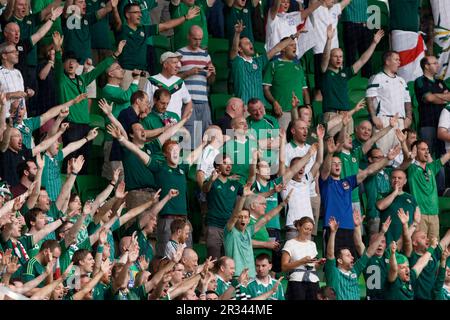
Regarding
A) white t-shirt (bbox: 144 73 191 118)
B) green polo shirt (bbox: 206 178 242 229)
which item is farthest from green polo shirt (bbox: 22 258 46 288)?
white t-shirt (bbox: 144 73 191 118)

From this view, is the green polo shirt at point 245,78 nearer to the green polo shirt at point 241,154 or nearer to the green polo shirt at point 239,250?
the green polo shirt at point 241,154

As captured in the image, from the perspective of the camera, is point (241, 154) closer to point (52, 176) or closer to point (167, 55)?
point (167, 55)

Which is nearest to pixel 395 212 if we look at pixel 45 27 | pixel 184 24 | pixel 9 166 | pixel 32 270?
pixel 184 24

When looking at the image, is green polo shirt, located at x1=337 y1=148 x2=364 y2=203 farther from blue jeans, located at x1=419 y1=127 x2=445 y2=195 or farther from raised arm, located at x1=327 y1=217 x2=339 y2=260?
blue jeans, located at x1=419 y1=127 x2=445 y2=195

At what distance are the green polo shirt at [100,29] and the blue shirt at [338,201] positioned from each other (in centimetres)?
244

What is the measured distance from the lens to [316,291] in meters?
16.8

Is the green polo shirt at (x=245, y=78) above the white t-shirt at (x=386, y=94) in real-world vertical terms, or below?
above

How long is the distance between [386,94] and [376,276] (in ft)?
8.57

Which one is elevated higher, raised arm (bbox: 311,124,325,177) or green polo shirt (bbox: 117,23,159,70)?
green polo shirt (bbox: 117,23,159,70)

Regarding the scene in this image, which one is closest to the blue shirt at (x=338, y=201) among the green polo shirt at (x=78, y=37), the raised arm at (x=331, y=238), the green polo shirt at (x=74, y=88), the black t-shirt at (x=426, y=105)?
the raised arm at (x=331, y=238)

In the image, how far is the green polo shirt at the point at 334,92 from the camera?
18.9 meters

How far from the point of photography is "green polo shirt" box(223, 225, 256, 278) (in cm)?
1636

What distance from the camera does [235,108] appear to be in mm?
17391

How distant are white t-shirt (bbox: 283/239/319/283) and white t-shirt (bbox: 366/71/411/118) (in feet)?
8.69
